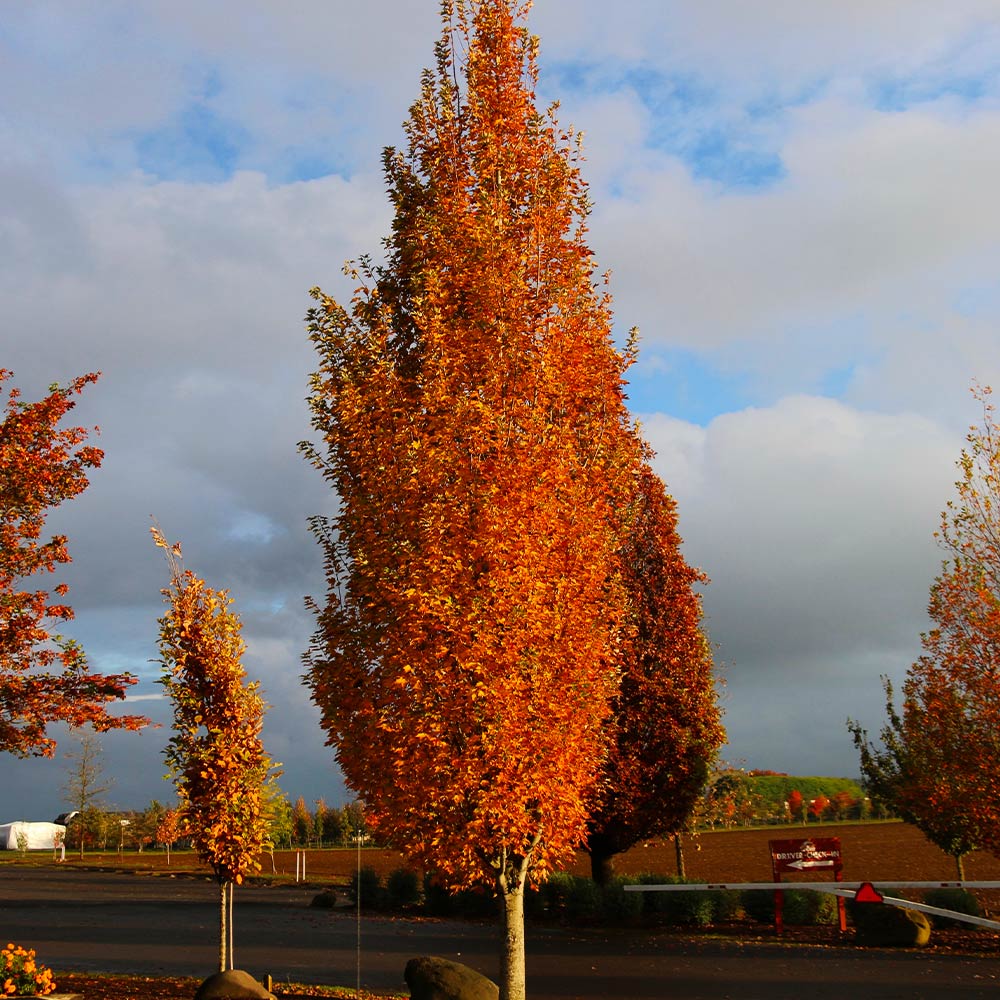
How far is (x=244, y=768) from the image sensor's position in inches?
508

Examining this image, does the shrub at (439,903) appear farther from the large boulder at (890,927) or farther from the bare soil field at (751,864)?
the large boulder at (890,927)

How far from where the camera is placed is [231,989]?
37.8ft

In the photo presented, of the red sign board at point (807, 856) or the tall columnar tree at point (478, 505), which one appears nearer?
the tall columnar tree at point (478, 505)

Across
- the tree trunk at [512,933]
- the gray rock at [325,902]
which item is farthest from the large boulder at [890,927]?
the gray rock at [325,902]

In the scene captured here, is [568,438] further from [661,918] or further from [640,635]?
[661,918]

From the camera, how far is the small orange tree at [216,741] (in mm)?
12797

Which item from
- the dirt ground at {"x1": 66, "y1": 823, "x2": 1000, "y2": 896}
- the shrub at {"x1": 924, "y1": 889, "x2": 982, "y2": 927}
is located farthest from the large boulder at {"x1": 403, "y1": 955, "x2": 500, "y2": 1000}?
the dirt ground at {"x1": 66, "y1": 823, "x2": 1000, "y2": 896}

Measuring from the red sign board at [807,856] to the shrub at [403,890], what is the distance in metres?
11.8

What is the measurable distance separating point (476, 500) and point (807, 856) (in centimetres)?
1455

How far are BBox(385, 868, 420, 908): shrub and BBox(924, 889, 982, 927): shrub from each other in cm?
1449

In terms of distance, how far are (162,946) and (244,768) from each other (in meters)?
8.86

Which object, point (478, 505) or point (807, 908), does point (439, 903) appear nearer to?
point (807, 908)

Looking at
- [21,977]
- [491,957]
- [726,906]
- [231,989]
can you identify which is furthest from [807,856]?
[21,977]

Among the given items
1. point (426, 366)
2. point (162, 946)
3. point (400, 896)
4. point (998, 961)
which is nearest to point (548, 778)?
point (426, 366)
